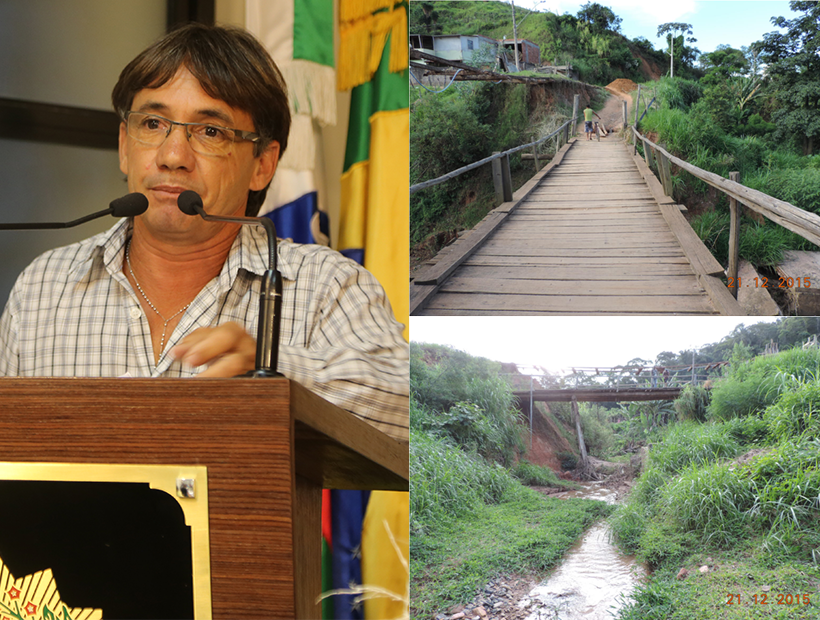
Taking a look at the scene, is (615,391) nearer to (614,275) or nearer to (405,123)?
(614,275)

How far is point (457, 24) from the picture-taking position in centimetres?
193

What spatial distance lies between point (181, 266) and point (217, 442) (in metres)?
1.18

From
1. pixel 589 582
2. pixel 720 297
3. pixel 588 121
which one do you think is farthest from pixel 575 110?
pixel 589 582

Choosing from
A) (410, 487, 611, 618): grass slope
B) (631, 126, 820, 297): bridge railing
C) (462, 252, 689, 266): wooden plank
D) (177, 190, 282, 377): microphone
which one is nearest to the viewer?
(177, 190, 282, 377): microphone

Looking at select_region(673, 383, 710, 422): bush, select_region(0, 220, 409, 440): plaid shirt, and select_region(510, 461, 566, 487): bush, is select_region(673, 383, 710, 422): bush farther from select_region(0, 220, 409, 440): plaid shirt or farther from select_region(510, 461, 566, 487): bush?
select_region(0, 220, 409, 440): plaid shirt

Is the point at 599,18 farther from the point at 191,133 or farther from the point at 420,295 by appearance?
the point at 191,133

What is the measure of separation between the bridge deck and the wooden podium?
4.38ft

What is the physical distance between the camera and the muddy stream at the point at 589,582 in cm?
190

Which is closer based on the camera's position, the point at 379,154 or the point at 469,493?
the point at 379,154

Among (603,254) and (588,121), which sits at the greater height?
(588,121)

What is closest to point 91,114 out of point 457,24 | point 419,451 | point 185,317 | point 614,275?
point 185,317

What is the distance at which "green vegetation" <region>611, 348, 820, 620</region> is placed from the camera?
6.00 feet

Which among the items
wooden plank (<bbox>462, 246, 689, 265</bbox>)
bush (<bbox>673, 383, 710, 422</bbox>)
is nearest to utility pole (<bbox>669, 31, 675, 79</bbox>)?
wooden plank (<bbox>462, 246, 689, 265</bbox>)

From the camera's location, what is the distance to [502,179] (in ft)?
6.63
